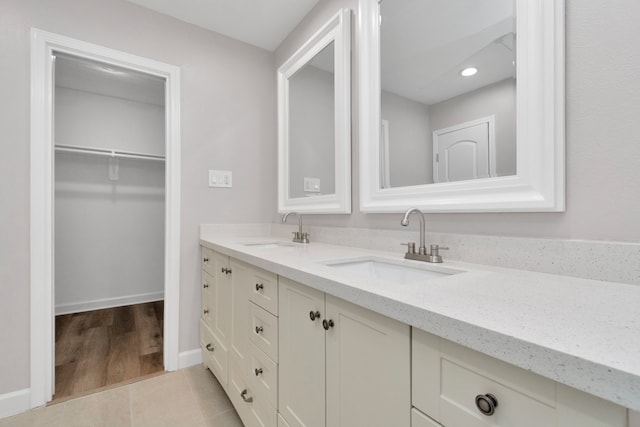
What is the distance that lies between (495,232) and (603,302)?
1.39ft

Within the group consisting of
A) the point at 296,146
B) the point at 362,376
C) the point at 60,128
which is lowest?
the point at 362,376

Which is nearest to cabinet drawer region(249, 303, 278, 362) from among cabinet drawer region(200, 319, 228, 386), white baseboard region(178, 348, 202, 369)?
cabinet drawer region(200, 319, 228, 386)

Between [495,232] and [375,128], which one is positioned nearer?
[495,232]

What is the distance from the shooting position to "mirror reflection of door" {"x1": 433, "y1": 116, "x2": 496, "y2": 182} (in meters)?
0.99

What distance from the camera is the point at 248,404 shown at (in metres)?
1.21

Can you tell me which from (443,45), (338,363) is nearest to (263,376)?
(338,363)

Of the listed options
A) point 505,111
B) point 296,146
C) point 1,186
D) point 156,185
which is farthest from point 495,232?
point 156,185

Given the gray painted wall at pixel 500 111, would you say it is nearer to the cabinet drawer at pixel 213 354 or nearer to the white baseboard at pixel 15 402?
the cabinet drawer at pixel 213 354

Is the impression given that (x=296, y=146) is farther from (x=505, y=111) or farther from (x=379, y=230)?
(x=505, y=111)

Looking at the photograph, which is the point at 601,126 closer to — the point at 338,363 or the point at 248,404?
the point at 338,363

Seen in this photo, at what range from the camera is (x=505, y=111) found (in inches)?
37.0

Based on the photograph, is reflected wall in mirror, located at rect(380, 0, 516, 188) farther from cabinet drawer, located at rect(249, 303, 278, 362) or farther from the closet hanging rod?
the closet hanging rod

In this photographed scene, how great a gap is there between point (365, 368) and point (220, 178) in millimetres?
1773

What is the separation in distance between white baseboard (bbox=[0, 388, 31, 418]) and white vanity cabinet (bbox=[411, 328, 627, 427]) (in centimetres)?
204
